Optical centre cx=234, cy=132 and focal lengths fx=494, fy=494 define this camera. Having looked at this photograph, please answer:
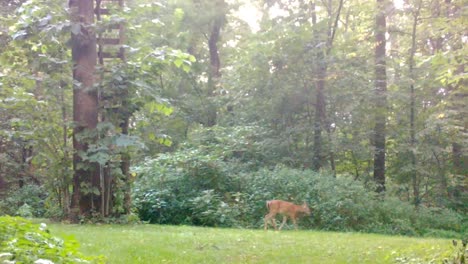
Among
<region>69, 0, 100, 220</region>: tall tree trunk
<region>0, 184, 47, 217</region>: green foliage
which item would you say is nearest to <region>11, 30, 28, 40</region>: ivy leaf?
<region>69, 0, 100, 220</region>: tall tree trunk

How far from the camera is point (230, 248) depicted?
7.98m

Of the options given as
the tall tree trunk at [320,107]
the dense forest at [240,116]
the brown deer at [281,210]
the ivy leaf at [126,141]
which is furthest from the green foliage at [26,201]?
the tall tree trunk at [320,107]

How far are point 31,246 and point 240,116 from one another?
55.6ft

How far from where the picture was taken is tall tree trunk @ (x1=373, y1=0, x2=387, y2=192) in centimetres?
1703

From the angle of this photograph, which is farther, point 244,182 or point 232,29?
point 232,29

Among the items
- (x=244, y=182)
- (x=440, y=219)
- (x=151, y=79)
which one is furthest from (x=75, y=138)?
(x=440, y=219)

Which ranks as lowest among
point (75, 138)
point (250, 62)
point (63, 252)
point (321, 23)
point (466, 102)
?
point (63, 252)

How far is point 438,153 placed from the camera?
1683cm

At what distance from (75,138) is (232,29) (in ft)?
58.0

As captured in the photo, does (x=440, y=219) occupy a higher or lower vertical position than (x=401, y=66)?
lower

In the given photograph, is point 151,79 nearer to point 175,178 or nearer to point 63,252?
point 175,178

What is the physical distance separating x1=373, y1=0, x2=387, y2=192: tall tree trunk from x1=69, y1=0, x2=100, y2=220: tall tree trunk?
398 inches

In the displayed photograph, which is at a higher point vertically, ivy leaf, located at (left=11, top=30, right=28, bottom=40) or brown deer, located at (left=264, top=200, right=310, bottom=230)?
ivy leaf, located at (left=11, top=30, right=28, bottom=40)

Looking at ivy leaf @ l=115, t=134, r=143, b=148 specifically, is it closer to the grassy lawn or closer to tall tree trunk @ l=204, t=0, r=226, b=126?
the grassy lawn
